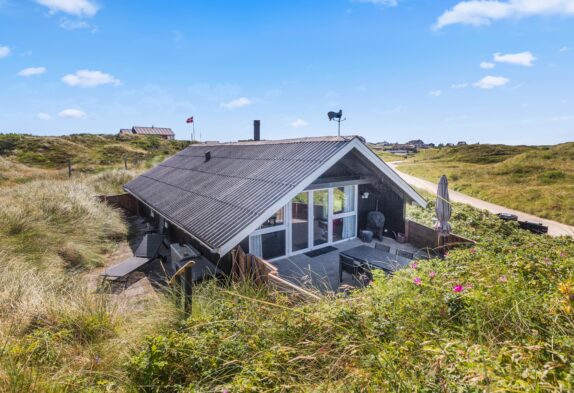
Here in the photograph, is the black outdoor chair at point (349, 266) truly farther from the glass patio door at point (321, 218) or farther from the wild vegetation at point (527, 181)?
the wild vegetation at point (527, 181)

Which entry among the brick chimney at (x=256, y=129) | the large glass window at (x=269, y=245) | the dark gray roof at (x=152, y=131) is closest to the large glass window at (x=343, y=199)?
the large glass window at (x=269, y=245)

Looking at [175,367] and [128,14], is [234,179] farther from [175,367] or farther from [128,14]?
[128,14]

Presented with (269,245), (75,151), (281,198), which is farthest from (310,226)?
(75,151)

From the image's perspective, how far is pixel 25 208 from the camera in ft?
32.9

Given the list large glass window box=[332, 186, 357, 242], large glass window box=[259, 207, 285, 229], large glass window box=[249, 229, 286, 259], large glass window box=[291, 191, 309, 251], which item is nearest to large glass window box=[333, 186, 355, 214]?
large glass window box=[332, 186, 357, 242]

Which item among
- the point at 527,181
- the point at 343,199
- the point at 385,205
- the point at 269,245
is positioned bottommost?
the point at 269,245

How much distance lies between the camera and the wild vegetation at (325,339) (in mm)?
2328

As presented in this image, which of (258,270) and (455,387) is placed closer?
(455,387)

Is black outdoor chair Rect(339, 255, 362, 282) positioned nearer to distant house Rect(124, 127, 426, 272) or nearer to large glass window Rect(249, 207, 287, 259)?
distant house Rect(124, 127, 426, 272)

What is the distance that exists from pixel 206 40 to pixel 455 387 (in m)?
17.7

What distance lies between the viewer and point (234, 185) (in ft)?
29.1

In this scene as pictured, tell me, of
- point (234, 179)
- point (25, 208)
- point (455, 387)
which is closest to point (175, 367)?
point (455, 387)

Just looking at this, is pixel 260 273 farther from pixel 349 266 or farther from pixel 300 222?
pixel 300 222

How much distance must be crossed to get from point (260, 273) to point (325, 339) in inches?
130
